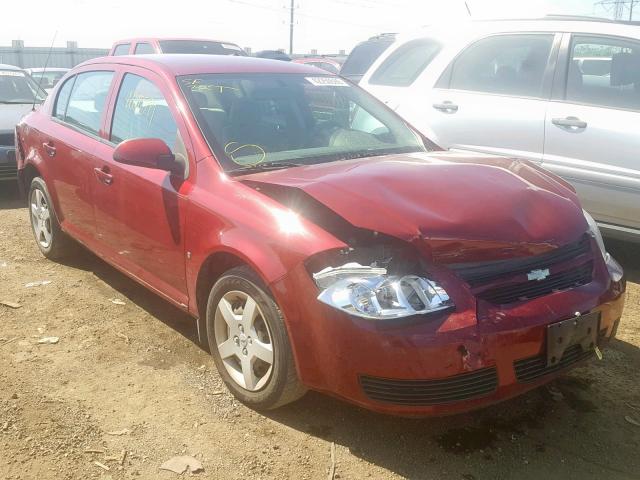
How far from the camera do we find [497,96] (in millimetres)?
5414

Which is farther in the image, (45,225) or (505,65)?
(505,65)

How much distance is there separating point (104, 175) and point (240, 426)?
186 centimetres

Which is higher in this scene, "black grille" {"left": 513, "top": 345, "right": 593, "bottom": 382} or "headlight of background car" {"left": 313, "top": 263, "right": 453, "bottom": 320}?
"headlight of background car" {"left": 313, "top": 263, "right": 453, "bottom": 320}

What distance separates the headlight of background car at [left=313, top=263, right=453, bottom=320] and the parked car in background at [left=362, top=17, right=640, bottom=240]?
2803 millimetres

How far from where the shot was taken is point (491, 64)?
18.3ft

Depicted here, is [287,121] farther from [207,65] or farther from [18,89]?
[18,89]

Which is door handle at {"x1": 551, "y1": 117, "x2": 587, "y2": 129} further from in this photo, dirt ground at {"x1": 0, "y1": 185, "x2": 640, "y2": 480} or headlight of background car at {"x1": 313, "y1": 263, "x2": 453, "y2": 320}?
headlight of background car at {"x1": 313, "y1": 263, "x2": 453, "y2": 320}

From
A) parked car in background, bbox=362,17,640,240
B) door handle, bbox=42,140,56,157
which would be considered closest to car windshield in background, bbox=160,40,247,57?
parked car in background, bbox=362,17,640,240

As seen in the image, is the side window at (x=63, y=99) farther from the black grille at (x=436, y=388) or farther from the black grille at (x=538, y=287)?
the black grille at (x=538, y=287)

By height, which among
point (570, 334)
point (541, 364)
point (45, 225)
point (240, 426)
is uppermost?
point (570, 334)

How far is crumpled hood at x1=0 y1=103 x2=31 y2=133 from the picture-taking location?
7.65m

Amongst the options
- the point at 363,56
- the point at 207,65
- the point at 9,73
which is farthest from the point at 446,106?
the point at 9,73

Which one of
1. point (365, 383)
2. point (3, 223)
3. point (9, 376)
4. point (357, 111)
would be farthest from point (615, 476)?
point (3, 223)

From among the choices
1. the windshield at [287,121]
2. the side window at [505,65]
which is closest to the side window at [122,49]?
the side window at [505,65]
